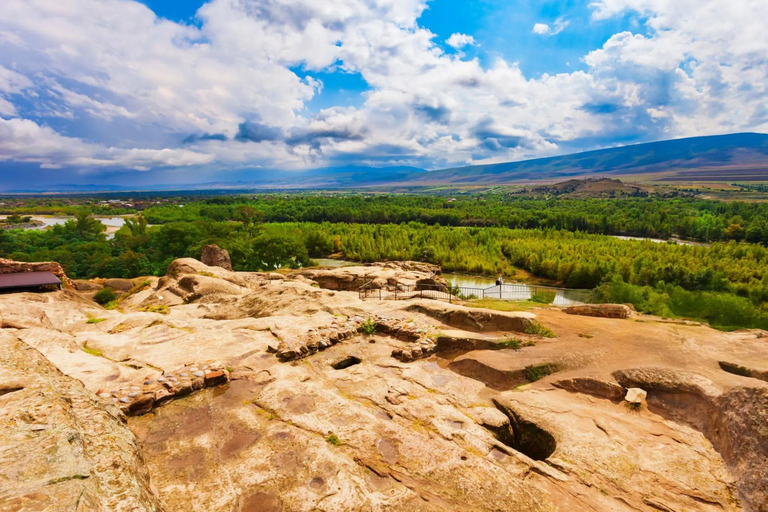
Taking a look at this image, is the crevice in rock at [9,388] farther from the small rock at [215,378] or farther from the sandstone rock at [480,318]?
the sandstone rock at [480,318]

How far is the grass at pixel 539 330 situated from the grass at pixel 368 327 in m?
7.85

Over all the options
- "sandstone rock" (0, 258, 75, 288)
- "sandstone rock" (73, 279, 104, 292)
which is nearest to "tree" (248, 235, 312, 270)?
"sandstone rock" (73, 279, 104, 292)

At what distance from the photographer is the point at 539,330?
1783cm

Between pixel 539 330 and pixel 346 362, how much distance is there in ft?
31.7

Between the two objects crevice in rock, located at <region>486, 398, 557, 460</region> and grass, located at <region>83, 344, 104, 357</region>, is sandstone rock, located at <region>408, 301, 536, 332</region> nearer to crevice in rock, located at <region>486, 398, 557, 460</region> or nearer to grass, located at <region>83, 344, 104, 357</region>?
crevice in rock, located at <region>486, 398, 557, 460</region>

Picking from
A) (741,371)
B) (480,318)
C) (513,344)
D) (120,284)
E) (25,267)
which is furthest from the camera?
(120,284)

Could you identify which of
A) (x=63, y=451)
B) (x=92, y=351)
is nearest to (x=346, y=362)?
(x=63, y=451)

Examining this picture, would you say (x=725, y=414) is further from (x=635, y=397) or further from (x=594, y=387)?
(x=594, y=387)

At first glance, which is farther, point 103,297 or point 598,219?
point 598,219

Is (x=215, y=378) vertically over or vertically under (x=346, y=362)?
over

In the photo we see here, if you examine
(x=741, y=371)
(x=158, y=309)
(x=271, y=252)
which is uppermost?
(x=741, y=371)

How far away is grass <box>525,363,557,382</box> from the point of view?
45.5 feet

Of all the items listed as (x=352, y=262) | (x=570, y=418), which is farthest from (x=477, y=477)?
(x=352, y=262)

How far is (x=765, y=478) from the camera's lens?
8.47 metres
